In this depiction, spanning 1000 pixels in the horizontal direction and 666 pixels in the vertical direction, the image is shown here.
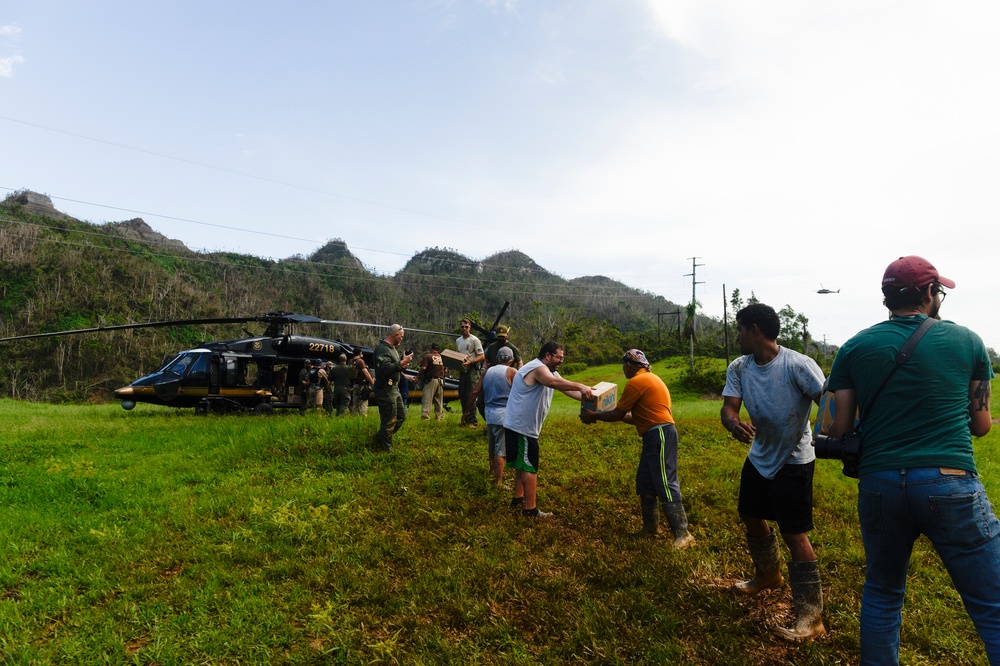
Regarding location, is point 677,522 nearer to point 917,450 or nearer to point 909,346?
point 917,450

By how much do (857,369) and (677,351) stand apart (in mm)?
72826

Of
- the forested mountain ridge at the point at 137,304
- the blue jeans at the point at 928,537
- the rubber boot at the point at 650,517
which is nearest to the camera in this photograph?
the blue jeans at the point at 928,537

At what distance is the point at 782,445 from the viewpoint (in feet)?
12.9

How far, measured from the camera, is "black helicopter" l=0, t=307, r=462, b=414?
14.8 meters

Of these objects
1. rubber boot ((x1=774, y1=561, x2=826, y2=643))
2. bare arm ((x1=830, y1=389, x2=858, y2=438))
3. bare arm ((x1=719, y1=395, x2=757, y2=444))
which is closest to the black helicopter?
bare arm ((x1=719, y1=395, x2=757, y2=444))

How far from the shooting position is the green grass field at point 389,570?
158 inches

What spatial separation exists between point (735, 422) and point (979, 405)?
1514mm

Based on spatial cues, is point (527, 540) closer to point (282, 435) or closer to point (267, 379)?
point (282, 435)

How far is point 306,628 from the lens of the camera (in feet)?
14.1

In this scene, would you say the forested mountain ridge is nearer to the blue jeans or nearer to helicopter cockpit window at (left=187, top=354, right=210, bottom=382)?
helicopter cockpit window at (left=187, top=354, right=210, bottom=382)

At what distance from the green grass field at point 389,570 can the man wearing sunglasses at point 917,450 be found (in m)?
1.39

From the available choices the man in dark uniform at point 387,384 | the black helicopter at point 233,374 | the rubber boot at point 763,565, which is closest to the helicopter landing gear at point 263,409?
the black helicopter at point 233,374

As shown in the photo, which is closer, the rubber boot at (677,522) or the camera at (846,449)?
the camera at (846,449)

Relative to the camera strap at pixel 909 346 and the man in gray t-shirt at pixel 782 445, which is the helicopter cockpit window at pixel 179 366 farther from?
the camera strap at pixel 909 346
